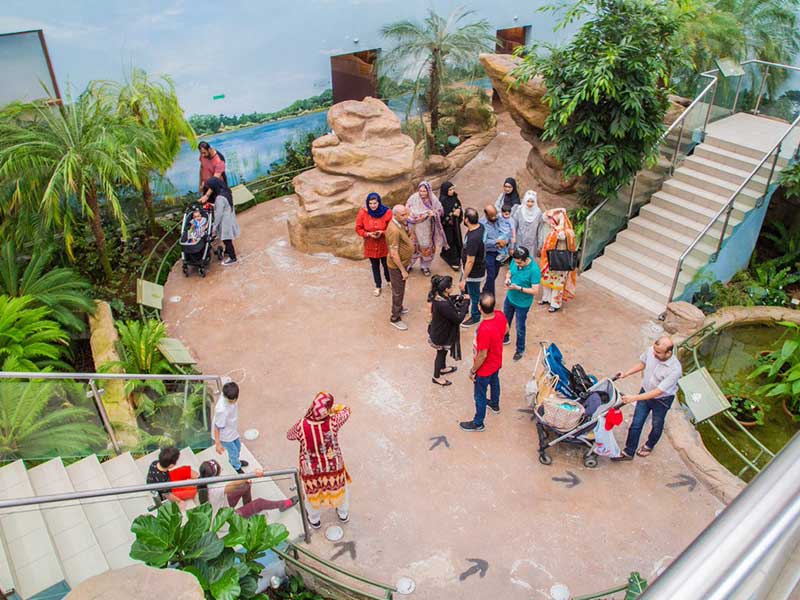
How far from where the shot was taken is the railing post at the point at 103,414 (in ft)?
20.4

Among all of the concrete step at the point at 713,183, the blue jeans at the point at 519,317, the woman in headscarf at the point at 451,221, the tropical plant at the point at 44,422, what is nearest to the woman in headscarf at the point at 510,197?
the woman in headscarf at the point at 451,221

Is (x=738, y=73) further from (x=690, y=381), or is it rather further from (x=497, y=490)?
(x=497, y=490)

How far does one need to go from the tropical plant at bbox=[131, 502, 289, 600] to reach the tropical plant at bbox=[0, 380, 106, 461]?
77.9 inches

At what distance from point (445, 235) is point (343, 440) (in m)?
3.91

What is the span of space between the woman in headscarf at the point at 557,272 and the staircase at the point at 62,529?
5019 mm

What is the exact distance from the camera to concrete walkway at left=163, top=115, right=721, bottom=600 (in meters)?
5.87

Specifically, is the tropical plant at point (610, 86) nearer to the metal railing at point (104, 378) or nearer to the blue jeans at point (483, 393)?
the blue jeans at point (483, 393)

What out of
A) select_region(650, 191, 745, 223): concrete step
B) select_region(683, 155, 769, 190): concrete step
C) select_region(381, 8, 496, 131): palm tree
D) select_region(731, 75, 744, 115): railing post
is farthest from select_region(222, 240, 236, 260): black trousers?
select_region(731, 75, 744, 115): railing post

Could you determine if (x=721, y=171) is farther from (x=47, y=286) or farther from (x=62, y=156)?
(x=47, y=286)

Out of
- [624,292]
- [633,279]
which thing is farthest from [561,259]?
[633,279]

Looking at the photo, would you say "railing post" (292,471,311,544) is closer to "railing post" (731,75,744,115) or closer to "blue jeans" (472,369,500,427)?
"blue jeans" (472,369,500,427)

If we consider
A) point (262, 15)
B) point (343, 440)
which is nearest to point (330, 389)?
point (343, 440)

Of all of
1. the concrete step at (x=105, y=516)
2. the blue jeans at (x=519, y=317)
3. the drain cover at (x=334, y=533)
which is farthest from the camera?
the blue jeans at (x=519, y=317)

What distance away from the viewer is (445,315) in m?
7.16
